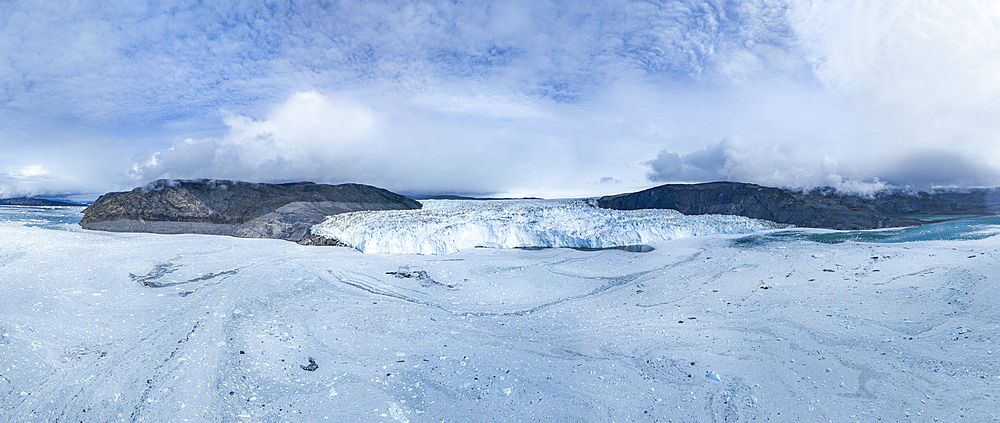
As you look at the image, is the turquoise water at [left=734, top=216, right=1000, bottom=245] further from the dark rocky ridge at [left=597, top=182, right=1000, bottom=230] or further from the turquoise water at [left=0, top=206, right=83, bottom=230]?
the turquoise water at [left=0, top=206, right=83, bottom=230]

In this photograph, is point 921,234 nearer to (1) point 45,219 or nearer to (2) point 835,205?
(2) point 835,205

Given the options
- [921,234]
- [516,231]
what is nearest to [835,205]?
[921,234]

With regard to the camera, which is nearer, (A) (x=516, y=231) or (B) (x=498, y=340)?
(B) (x=498, y=340)

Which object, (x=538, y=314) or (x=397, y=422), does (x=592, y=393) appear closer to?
(x=397, y=422)

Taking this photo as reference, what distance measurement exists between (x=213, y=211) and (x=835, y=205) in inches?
1391

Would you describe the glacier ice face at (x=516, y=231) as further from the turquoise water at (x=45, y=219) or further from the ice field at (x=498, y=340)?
the turquoise water at (x=45, y=219)

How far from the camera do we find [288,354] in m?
4.87

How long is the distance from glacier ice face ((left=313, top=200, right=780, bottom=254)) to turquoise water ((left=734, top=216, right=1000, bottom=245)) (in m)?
2.73

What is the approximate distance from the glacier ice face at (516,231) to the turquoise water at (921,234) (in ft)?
8.95

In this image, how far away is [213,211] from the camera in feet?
66.7

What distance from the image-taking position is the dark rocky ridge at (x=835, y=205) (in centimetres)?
1677

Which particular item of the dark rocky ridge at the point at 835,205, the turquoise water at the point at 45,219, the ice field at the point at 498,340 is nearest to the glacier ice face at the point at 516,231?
the ice field at the point at 498,340

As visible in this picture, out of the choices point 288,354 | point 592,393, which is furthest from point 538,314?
point 288,354

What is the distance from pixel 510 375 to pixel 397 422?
1447 mm
